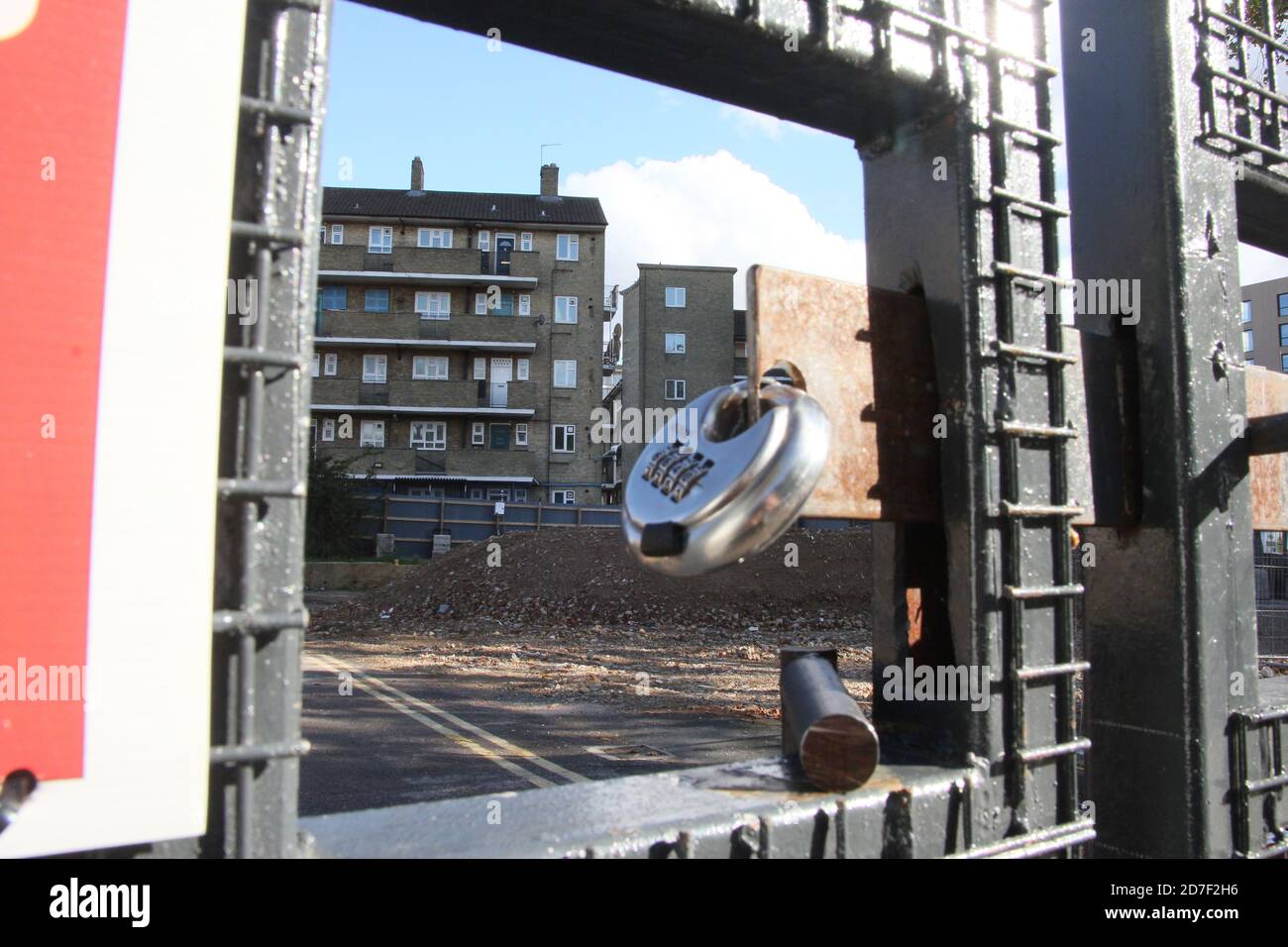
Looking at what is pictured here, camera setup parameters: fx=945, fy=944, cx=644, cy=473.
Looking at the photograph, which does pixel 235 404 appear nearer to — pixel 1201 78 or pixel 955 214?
pixel 955 214

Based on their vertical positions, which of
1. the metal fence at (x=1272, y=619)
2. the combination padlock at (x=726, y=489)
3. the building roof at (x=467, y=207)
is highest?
the building roof at (x=467, y=207)

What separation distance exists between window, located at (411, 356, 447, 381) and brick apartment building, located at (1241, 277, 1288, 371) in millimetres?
61890

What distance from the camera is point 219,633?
1.84 m

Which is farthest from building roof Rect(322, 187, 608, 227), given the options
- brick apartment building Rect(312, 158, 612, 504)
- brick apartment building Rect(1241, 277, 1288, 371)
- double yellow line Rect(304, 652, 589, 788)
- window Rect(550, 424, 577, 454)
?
brick apartment building Rect(1241, 277, 1288, 371)

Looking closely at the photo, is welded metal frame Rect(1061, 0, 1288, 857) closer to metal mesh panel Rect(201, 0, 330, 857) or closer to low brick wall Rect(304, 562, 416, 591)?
metal mesh panel Rect(201, 0, 330, 857)

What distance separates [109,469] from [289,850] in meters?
0.83

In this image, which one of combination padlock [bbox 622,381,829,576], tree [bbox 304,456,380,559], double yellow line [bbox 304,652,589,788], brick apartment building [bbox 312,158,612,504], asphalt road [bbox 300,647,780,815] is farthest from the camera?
brick apartment building [bbox 312,158,612,504]

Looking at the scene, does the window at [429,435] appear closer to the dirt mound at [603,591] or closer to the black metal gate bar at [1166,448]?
the dirt mound at [603,591]

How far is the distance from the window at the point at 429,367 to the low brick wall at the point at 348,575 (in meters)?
24.5

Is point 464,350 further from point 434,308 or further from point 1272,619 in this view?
point 1272,619

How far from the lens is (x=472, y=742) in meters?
10.8

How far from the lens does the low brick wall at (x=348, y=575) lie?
33188 mm

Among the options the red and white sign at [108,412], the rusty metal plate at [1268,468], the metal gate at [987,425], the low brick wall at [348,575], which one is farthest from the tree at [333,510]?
the red and white sign at [108,412]

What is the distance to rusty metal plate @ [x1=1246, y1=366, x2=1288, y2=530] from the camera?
4.51 meters
